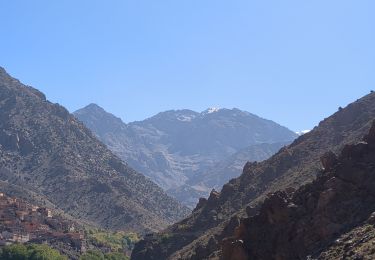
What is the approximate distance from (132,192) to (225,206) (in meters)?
104

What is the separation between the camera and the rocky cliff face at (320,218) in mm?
29328

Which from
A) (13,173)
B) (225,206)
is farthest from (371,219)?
(13,173)

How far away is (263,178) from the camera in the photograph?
85000 millimetres

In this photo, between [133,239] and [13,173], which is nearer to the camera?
[133,239]

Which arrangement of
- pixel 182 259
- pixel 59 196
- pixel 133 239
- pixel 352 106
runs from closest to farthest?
1. pixel 182 259
2. pixel 352 106
3. pixel 133 239
4. pixel 59 196

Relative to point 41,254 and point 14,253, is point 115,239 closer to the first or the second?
point 14,253

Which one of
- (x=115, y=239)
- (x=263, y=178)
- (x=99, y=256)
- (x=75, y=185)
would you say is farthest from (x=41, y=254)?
(x=75, y=185)

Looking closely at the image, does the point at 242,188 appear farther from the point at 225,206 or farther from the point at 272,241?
the point at 272,241

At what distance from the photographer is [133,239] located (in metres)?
137

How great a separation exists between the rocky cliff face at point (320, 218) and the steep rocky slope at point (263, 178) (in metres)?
36.3

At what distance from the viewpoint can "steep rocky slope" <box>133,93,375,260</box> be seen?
7862 cm

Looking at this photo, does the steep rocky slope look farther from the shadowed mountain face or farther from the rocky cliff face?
the shadowed mountain face

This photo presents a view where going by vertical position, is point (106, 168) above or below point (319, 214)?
above

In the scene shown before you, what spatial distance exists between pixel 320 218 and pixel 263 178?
5356 cm
